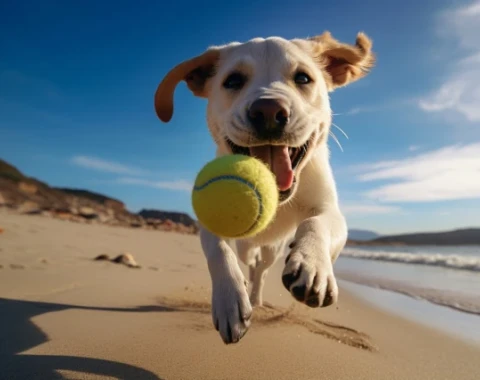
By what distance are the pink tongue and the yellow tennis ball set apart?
449 mm

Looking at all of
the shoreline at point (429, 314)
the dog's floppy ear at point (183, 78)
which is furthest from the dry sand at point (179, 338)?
the dog's floppy ear at point (183, 78)

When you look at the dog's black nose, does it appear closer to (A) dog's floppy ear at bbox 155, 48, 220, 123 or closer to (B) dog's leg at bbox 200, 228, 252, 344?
(B) dog's leg at bbox 200, 228, 252, 344

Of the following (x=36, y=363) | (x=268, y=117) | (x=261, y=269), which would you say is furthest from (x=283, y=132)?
(x=261, y=269)

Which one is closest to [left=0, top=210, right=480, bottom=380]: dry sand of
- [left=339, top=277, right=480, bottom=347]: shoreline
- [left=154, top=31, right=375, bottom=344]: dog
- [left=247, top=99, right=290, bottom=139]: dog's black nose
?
[left=339, top=277, right=480, bottom=347]: shoreline

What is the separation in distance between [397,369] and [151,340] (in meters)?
1.60

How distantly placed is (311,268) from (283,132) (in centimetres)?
99

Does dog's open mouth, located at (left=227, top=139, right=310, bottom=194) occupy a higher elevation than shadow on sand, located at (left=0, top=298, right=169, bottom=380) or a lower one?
higher

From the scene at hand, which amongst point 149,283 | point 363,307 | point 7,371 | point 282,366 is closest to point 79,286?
point 149,283

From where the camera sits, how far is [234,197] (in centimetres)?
222

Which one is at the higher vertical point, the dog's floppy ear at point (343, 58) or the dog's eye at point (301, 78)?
the dog's floppy ear at point (343, 58)

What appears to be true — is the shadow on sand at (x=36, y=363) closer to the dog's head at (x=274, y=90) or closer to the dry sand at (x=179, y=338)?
the dry sand at (x=179, y=338)

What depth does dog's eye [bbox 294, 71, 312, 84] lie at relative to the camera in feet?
10.7

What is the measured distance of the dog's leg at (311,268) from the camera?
6.75 ft

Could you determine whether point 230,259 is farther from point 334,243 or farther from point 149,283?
point 149,283
